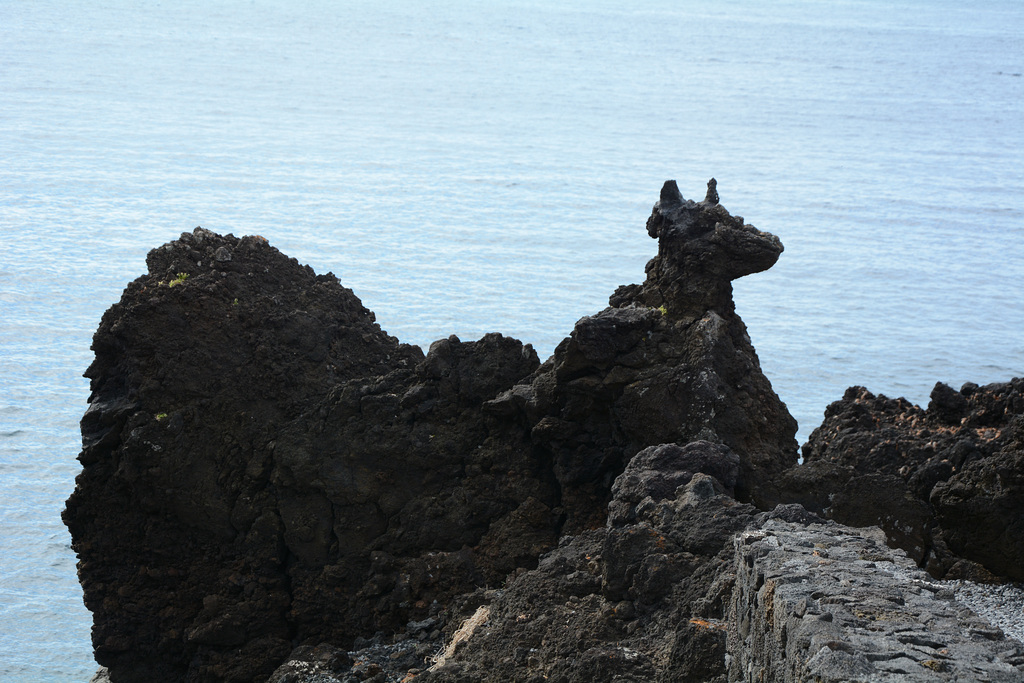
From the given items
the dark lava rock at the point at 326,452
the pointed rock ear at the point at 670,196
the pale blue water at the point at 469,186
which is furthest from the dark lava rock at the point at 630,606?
the pale blue water at the point at 469,186

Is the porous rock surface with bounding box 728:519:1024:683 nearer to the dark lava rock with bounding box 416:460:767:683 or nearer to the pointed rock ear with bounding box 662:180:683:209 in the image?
the dark lava rock with bounding box 416:460:767:683

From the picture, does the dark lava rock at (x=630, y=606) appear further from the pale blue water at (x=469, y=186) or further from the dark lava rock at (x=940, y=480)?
the pale blue water at (x=469, y=186)

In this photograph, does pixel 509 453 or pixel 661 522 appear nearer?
pixel 661 522

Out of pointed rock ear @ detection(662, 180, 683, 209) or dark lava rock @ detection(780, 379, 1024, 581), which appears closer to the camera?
dark lava rock @ detection(780, 379, 1024, 581)

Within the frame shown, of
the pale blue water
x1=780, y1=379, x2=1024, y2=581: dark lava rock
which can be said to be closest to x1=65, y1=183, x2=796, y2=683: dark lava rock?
x1=780, y1=379, x2=1024, y2=581: dark lava rock

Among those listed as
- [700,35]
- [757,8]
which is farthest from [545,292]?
[757,8]

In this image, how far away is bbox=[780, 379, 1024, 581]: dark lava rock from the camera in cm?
545

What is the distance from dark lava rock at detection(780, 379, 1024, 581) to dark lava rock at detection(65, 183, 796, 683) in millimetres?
340

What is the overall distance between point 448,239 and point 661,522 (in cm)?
1081

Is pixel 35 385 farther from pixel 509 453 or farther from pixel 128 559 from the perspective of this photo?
pixel 509 453

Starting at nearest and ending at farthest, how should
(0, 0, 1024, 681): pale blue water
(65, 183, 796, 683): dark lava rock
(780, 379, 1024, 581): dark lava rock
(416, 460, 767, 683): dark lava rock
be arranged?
(416, 460, 767, 683): dark lava rock < (780, 379, 1024, 581): dark lava rock < (65, 183, 796, 683): dark lava rock < (0, 0, 1024, 681): pale blue water

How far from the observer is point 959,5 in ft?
182

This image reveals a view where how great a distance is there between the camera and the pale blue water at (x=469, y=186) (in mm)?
11750

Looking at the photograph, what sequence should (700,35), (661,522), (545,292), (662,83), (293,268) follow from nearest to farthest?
(661,522)
(293,268)
(545,292)
(662,83)
(700,35)
